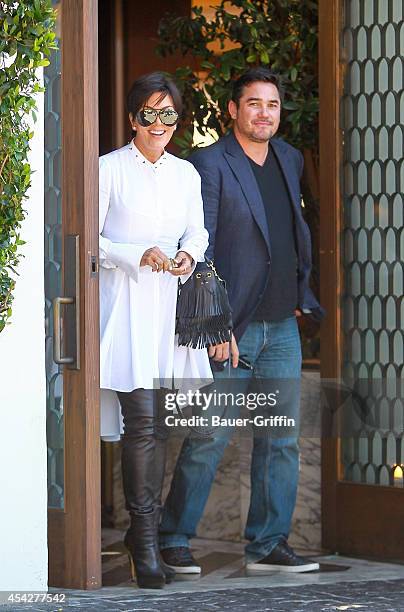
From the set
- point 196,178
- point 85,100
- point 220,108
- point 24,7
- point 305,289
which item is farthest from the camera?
point 220,108

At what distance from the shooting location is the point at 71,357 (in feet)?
19.2

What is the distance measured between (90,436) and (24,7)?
77.9 inches

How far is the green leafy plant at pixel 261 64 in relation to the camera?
24.6ft

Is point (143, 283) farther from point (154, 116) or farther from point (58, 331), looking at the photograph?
point (154, 116)

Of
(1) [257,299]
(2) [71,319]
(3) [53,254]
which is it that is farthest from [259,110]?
(2) [71,319]

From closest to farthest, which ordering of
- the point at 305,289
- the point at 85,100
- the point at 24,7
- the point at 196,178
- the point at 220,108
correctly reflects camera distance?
the point at 24,7
the point at 85,100
the point at 196,178
the point at 305,289
the point at 220,108

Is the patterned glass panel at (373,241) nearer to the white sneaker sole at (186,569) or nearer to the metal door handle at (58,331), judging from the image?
the white sneaker sole at (186,569)

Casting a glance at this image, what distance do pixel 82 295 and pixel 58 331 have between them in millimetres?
188

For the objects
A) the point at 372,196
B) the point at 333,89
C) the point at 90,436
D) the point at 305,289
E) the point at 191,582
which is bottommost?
the point at 191,582

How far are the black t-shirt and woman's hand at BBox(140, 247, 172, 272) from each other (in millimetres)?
816

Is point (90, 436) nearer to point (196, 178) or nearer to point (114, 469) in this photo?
point (196, 178)

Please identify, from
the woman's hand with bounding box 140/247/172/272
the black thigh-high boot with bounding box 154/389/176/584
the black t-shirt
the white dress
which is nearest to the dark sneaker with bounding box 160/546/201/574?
the black thigh-high boot with bounding box 154/389/176/584

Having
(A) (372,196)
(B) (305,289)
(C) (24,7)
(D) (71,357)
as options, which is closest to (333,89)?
(A) (372,196)

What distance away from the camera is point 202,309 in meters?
6.40
